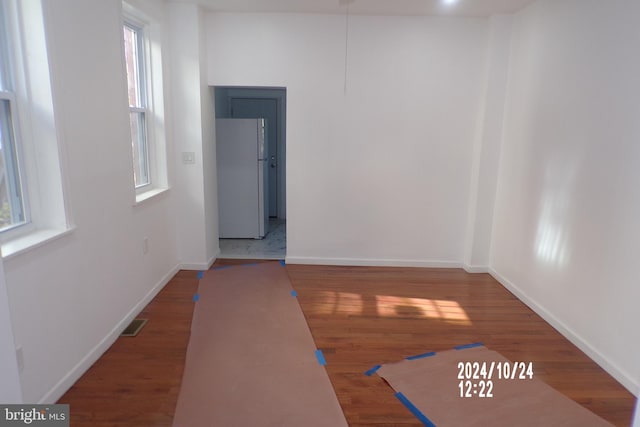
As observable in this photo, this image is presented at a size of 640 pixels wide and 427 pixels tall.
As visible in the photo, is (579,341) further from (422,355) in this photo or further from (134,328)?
(134,328)

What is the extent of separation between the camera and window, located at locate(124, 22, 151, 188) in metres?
3.54

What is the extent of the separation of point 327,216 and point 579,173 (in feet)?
8.01

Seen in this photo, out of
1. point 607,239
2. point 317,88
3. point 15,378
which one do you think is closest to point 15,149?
point 15,378

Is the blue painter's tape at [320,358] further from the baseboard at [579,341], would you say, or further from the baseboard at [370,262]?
the baseboard at [370,262]

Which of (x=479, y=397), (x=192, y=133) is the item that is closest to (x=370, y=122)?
(x=192, y=133)

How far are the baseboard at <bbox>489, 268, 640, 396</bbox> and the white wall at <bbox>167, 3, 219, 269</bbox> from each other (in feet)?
10.5

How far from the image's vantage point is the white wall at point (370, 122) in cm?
416

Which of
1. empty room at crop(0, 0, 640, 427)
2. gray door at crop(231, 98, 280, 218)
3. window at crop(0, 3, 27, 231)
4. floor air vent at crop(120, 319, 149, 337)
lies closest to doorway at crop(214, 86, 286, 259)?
gray door at crop(231, 98, 280, 218)

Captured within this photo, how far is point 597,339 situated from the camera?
9.02ft

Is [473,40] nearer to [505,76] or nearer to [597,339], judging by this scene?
[505,76]

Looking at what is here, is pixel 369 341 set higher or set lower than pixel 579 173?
lower

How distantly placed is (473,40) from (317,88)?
5.53ft

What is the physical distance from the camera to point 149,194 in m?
3.68

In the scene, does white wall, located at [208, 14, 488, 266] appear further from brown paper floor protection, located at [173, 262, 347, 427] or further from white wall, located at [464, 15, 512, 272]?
brown paper floor protection, located at [173, 262, 347, 427]
